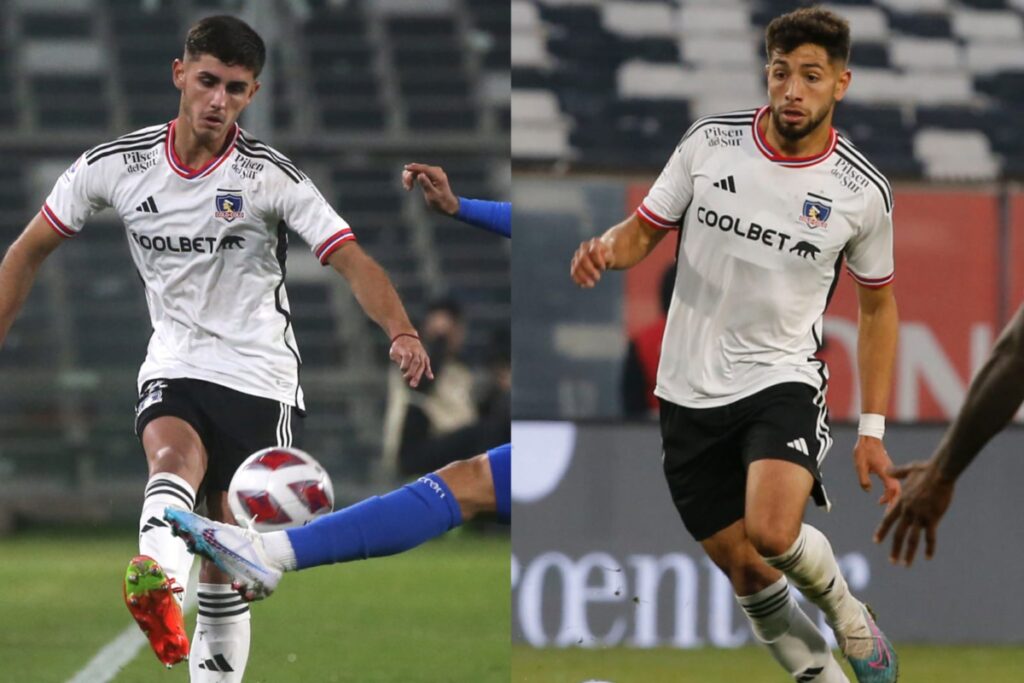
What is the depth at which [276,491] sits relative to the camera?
4383 millimetres

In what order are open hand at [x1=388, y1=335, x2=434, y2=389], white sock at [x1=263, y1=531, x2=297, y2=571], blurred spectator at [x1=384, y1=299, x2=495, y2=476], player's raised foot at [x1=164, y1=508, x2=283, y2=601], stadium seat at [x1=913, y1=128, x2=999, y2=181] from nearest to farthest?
player's raised foot at [x1=164, y1=508, x2=283, y2=601] < white sock at [x1=263, y1=531, x2=297, y2=571] < open hand at [x1=388, y1=335, x2=434, y2=389] < blurred spectator at [x1=384, y1=299, x2=495, y2=476] < stadium seat at [x1=913, y1=128, x2=999, y2=181]

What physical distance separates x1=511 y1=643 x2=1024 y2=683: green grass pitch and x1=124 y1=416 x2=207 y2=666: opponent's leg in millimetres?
2115

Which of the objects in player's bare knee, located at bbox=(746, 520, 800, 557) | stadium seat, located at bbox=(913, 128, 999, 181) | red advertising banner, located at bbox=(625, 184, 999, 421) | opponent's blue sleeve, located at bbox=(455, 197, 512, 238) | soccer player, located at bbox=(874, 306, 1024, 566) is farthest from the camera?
stadium seat, located at bbox=(913, 128, 999, 181)

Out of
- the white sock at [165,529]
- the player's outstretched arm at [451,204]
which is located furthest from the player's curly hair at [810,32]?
the white sock at [165,529]

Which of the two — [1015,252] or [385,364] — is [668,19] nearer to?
[385,364]

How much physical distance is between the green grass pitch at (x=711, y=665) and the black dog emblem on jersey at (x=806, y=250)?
203cm

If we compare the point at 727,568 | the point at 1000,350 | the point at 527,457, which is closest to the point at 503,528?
the point at 527,457

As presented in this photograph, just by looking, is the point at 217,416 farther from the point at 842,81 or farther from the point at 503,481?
the point at 842,81

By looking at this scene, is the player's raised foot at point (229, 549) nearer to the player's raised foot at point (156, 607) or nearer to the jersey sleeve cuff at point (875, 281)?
the player's raised foot at point (156, 607)

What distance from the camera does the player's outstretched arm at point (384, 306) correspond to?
437 centimetres

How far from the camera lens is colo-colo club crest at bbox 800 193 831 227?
4.81m

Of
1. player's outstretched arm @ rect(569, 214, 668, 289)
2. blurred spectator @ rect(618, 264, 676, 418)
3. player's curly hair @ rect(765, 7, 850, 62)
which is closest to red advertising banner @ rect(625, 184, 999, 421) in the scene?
blurred spectator @ rect(618, 264, 676, 418)

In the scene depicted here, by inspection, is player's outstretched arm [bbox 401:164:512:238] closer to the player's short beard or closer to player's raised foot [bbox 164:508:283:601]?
the player's short beard

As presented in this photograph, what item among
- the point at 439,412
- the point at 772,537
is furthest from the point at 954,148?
the point at 772,537
